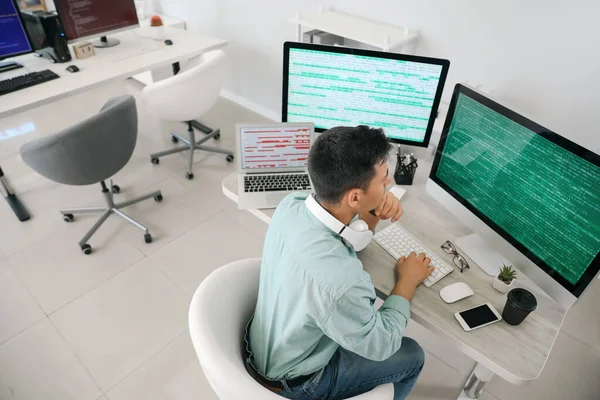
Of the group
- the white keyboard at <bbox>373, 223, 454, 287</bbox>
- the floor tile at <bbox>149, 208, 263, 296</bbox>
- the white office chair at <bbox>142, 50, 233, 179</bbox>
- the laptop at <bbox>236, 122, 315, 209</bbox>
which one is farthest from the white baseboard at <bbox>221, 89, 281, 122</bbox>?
the white keyboard at <bbox>373, 223, 454, 287</bbox>

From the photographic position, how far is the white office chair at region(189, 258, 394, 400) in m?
1.02

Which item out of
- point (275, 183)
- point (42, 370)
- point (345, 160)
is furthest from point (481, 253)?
point (42, 370)

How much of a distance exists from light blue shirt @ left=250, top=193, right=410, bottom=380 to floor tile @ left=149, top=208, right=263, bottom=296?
3.95 feet

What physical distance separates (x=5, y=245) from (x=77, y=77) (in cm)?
114

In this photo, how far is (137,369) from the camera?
6.38ft

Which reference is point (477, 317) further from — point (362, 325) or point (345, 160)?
point (345, 160)

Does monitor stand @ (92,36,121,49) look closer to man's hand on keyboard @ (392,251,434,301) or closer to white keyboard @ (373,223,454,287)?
white keyboard @ (373,223,454,287)

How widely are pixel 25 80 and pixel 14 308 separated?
4.51 feet

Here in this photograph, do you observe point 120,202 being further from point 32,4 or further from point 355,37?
point 32,4

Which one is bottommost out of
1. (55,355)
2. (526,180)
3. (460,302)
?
(55,355)

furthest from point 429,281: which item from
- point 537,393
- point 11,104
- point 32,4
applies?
point 32,4

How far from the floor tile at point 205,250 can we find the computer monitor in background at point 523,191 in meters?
1.42

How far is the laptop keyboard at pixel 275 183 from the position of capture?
5.42 feet

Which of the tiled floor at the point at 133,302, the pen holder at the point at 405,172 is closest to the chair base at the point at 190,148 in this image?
the tiled floor at the point at 133,302
